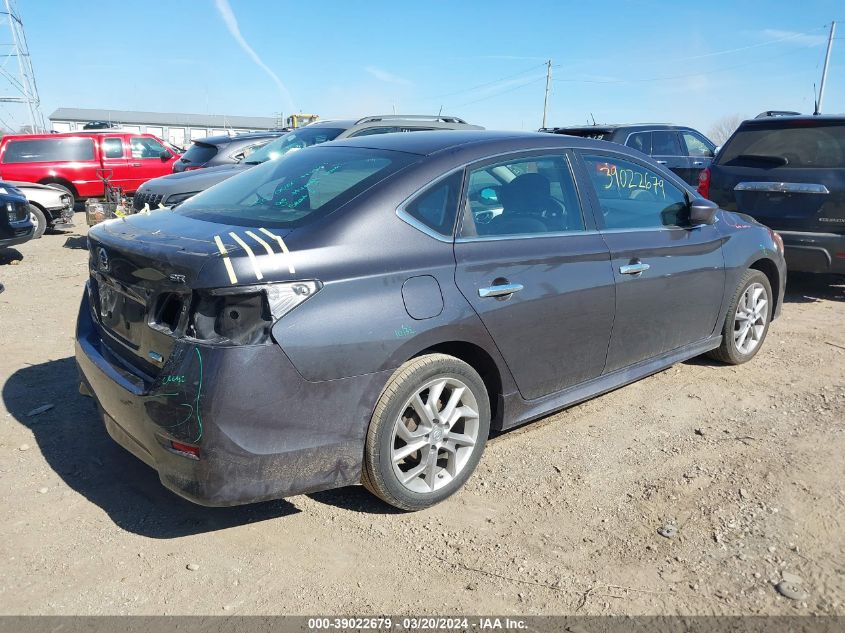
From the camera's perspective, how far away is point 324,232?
9.15 feet

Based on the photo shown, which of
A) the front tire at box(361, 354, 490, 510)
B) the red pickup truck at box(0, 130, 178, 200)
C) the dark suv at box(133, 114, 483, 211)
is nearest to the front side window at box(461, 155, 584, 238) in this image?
the front tire at box(361, 354, 490, 510)

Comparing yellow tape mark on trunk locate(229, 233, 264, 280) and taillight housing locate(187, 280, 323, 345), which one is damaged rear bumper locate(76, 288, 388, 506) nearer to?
taillight housing locate(187, 280, 323, 345)

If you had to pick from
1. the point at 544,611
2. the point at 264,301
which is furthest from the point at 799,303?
the point at 264,301

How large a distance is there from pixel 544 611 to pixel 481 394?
1042 millimetres

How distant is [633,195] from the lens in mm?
4195

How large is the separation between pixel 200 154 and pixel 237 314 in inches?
393

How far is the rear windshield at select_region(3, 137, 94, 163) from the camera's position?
1455 cm

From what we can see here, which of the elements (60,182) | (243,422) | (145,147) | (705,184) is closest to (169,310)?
(243,422)

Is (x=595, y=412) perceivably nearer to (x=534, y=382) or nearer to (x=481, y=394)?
(x=534, y=382)

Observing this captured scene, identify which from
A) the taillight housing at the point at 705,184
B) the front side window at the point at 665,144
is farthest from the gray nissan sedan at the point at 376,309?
the front side window at the point at 665,144

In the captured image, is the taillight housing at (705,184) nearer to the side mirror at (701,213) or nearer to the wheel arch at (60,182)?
the side mirror at (701,213)

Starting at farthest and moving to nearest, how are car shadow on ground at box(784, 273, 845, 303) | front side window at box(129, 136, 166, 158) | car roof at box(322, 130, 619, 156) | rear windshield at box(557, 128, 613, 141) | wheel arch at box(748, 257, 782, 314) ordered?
1. front side window at box(129, 136, 166, 158)
2. rear windshield at box(557, 128, 613, 141)
3. car shadow on ground at box(784, 273, 845, 303)
4. wheel arch at box(748, 257, 782, 314)
5. car roof at box(322, 130, 619, 156)

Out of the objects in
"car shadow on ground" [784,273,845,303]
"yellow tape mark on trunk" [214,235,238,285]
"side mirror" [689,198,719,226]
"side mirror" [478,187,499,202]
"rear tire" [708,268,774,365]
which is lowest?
"car shadow on ground" [784,273,845,303]

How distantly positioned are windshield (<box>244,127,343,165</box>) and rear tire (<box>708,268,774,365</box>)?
5.39m
